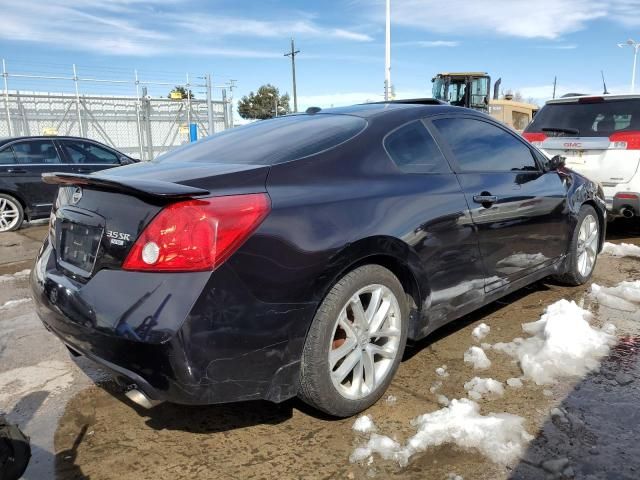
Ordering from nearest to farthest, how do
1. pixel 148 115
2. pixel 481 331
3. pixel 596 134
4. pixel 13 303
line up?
pixel 481 331 < pixel 13 303 < pixel 596 134 < pixel 148 115

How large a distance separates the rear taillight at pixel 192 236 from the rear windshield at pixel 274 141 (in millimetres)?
479

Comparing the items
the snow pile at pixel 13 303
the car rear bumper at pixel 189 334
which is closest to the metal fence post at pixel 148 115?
the snow pile at pixel 13 303

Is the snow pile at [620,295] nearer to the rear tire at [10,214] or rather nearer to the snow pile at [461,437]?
the snow pile at [461,437]

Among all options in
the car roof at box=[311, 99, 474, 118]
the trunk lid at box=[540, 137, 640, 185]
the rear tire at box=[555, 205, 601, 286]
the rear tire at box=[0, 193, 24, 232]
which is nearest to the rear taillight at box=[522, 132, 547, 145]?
the trunk lid at box=[540, 137, 640, 185]

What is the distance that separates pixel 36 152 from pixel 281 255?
25.5 ft

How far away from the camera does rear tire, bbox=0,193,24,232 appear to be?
26.8ft

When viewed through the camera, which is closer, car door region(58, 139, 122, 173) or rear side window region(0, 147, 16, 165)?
rear side window region(0, 147, 16, 165)

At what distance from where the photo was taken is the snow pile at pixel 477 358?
324cm

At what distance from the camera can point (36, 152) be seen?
8508 mm

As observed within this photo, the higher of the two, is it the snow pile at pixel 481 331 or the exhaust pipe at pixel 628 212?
the exhaust pipe at pixel 628 212

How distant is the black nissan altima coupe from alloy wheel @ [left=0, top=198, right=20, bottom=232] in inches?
243

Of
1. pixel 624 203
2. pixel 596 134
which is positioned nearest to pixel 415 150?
pixel 624 203

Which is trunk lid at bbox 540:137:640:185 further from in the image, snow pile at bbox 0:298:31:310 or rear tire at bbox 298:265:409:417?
snow pile at bbox 0:298:31:310

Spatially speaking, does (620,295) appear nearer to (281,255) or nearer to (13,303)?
(281,255)
